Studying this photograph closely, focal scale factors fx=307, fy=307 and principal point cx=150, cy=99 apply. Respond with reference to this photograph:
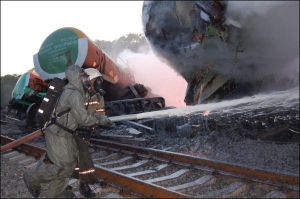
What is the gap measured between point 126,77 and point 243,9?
24.5 ft

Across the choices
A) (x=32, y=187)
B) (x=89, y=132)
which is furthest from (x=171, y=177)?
(x=32, y=187)

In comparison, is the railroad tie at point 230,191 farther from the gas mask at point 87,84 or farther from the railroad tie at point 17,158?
the railroad tie at point 17,158

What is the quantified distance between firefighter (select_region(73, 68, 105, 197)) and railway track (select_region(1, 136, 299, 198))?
44 centimetres

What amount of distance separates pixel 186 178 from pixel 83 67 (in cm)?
552

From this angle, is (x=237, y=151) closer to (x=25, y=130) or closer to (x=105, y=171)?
(x=105, y=171)

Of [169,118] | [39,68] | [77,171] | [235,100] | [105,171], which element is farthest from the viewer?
[39,68]

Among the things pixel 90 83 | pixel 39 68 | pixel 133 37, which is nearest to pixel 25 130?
pixel 39 68

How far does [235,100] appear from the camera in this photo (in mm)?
6480

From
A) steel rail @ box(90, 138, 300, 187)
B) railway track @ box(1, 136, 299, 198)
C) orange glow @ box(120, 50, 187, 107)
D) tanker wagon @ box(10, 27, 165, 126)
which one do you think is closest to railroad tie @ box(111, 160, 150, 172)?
railway track @ box(1, 136, 299, 198)

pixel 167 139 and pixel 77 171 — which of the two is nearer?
pixel 77 171

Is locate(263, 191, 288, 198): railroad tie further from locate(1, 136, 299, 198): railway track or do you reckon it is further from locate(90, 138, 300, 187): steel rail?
locate(90, 138, 300, 187): steel rail

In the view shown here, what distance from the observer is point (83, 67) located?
9133mm

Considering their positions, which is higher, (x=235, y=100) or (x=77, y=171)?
(x=235, y=100)

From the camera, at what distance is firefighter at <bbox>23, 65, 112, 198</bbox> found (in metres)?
3.89
